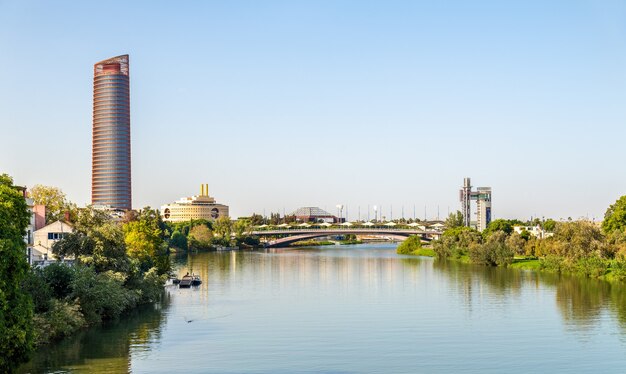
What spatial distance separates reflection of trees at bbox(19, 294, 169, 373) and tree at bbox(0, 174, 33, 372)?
6.59 meters

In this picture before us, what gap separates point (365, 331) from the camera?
55.1 meters

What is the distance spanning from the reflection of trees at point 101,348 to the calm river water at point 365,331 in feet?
0.26

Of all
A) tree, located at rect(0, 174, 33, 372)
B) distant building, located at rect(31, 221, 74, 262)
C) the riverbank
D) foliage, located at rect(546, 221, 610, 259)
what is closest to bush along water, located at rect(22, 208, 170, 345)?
distant building, located at rect(31, 221, 74, 262)

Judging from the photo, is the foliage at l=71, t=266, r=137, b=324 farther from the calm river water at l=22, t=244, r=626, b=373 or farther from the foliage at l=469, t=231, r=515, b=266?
the foliage at l=469, t=231, r=515, b=266

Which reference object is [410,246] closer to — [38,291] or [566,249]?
[566,249]

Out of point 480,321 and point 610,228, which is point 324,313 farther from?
point 610,228

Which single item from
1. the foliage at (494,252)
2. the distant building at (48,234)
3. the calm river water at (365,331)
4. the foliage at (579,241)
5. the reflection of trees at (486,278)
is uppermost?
the distant building at (48,234)

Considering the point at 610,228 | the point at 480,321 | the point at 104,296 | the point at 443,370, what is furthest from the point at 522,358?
the point at 610,228

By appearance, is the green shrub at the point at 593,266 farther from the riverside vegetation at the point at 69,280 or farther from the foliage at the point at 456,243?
the riverside vegetation at the point at 69,280

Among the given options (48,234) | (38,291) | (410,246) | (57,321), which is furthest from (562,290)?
(410,246)

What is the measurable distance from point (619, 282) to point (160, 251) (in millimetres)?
52682

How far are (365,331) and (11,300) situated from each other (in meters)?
26.8

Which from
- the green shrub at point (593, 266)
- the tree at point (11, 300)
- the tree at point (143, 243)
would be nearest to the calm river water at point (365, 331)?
the green shrub at point (593, 266)

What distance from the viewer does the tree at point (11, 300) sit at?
112 feet
